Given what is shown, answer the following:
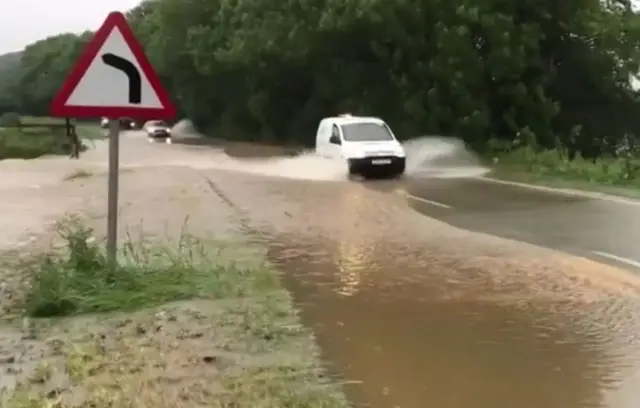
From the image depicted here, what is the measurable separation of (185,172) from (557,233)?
16034 millimetres

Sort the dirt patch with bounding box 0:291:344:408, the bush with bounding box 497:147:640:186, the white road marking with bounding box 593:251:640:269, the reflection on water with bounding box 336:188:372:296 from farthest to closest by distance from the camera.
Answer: the bush with bounding box 497:147:640:186, the white road marking with bounding box 593:251:640:269, the reflection on water with bounding box 336:188:372:296, the dirt patch with bounding box 0:291:344:408

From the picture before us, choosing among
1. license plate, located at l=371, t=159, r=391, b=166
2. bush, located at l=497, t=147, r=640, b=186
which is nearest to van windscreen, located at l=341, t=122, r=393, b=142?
license plate, located at l=371, t=159, r=391, b=166

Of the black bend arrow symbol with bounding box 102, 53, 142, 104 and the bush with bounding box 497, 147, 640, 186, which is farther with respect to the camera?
the bush with bounding box 497, 147, 640, 186

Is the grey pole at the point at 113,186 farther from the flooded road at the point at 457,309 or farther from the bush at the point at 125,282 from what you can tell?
the flooded road at the point at 457,309

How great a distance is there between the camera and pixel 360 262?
1034cm

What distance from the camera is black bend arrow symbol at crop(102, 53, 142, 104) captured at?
7.57 meters

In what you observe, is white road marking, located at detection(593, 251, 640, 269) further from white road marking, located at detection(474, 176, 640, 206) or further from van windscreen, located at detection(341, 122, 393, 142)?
van windscreen, located at detection(341, 122, 393, 142)

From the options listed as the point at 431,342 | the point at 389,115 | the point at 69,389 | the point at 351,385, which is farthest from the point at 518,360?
the point at 389,115

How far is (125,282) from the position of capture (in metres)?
8.34

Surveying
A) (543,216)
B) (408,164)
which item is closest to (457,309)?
(543,216)

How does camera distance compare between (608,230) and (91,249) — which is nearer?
(91,249)

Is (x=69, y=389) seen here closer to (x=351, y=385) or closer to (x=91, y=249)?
(x=351, y=385)

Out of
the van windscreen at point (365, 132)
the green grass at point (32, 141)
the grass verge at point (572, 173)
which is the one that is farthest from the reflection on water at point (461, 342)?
the green grass at point (32, 141)

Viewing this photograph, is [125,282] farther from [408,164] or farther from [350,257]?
[408,164]
